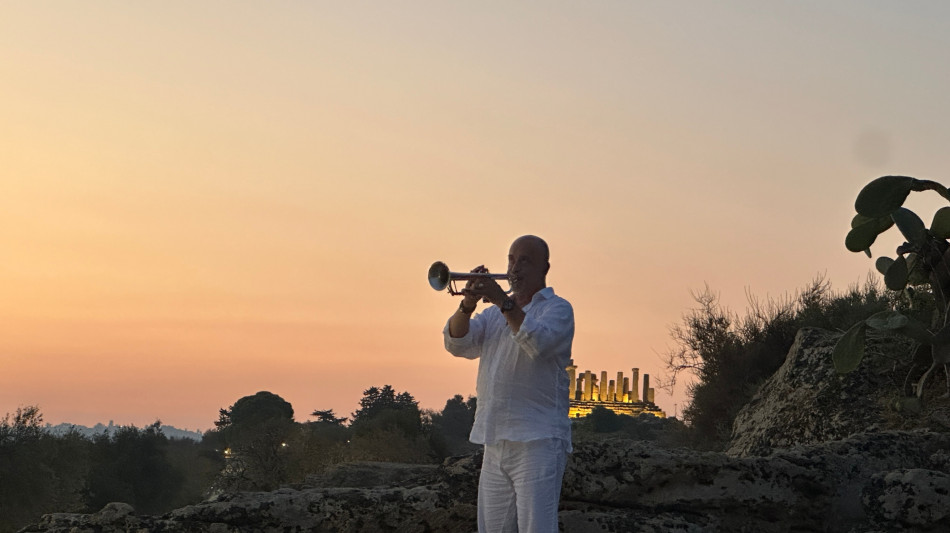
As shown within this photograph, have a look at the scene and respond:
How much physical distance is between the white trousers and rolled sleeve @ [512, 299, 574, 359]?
1.40 feet

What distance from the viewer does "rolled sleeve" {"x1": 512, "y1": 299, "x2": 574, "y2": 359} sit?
173 inches

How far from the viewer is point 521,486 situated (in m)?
4.45

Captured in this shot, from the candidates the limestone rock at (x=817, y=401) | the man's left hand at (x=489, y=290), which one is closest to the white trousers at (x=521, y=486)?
the man's left hand at (x=489, y=290)

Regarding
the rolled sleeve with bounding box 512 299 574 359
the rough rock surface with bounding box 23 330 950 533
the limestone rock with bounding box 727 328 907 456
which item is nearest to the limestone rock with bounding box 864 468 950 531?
the rough rock surface with bounding box 23 330 950 533

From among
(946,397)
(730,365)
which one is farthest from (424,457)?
(946,397)

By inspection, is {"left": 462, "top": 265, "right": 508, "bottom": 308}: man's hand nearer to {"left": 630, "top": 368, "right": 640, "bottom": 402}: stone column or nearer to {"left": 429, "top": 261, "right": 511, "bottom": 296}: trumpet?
{"left": 429, "top": 261, "right": 511, "bottom": 296}: trumpet

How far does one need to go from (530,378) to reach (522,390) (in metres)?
0.07

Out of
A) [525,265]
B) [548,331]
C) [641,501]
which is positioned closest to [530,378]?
[548,331]

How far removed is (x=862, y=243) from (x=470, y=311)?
476 cm

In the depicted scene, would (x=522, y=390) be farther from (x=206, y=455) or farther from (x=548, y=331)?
(x=206, y=455)

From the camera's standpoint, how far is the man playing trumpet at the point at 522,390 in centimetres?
443

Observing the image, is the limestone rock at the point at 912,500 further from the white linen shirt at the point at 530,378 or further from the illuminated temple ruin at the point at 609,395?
the illuminated temple ruin at the point at 609,395

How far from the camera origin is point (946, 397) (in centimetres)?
887

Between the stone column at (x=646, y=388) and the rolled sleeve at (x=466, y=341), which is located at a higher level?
the stone column at (x=646, y=388)
